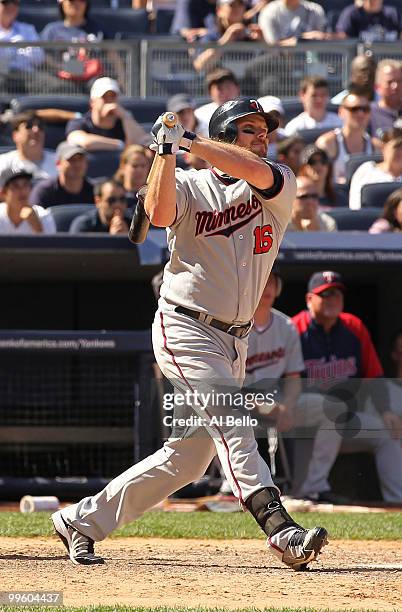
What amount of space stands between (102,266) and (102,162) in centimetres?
199

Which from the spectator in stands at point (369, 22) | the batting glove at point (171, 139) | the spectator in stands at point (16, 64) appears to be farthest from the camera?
the spectator in stands at point (369, 22)

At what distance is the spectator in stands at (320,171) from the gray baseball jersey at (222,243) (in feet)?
16.1

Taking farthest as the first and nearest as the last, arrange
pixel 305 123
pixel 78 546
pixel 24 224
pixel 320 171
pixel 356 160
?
pixel 305 123
pixel 356 160
pixel 320 171
pixel 24 224
pixel 78 546

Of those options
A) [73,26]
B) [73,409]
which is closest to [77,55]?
[73,26]

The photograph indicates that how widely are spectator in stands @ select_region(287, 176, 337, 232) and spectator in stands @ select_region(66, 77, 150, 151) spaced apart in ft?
6.82

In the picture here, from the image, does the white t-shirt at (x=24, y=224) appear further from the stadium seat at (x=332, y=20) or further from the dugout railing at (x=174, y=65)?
the stadium seat at (x=332, y=20)

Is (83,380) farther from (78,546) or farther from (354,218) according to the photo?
(78,546)

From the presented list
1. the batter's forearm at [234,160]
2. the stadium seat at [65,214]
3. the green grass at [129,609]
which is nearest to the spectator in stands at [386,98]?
the stadium seat at [65,214]

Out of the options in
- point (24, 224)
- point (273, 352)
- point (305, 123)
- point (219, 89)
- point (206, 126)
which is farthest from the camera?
point (305, 123)

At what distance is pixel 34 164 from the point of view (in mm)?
9672

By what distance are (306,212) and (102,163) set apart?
2.35 metres

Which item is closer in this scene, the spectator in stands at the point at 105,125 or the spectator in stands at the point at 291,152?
the spectator in stands at the point at 291,152

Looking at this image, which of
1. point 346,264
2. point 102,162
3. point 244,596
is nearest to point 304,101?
point 102,162

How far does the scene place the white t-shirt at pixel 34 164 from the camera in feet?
31.2
